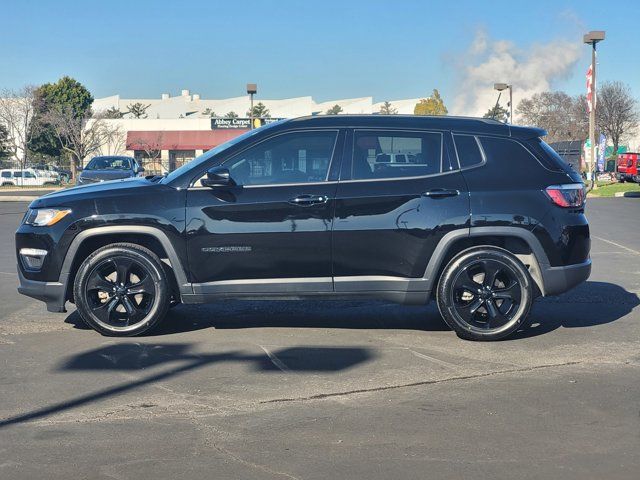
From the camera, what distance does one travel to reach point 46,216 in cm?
695

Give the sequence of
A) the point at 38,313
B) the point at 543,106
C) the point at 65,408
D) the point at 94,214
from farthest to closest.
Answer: the point at 543,106
the point at 38,313
the point at 94,214
the point at 65,408

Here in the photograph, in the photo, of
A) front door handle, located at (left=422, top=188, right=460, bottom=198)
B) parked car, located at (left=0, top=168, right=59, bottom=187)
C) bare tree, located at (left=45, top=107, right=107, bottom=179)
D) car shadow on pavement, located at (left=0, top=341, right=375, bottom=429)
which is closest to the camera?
car shadow on pavement, located at (left=0, top=341, right=375, bottom=429)

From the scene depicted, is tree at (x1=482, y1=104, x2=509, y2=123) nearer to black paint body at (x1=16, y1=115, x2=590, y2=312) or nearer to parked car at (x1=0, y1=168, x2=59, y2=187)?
black paint body at (x1=16, y1=115, x2=590, y2=312)

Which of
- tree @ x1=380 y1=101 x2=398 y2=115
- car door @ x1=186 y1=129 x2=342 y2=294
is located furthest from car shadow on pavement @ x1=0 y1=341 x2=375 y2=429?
tree @ x1=380 y1=101 x2=398 y2=115

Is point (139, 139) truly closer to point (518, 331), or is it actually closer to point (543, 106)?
point (543, 106)

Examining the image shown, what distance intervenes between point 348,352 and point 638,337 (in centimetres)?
257

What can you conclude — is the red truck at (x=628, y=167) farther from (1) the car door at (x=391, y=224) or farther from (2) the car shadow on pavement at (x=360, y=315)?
(1) the car door at (x=391, y=224)

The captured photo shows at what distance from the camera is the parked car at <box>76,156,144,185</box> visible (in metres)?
24.5

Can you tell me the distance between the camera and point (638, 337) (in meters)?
6.97

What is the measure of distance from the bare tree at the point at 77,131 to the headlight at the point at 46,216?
5387 cm

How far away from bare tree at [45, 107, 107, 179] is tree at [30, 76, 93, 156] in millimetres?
843

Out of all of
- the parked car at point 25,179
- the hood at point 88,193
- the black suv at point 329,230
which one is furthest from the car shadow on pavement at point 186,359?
the parked car at point 25,179

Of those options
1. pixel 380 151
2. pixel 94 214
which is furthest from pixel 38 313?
pixel 380 151

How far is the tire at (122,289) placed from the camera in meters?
6.90
